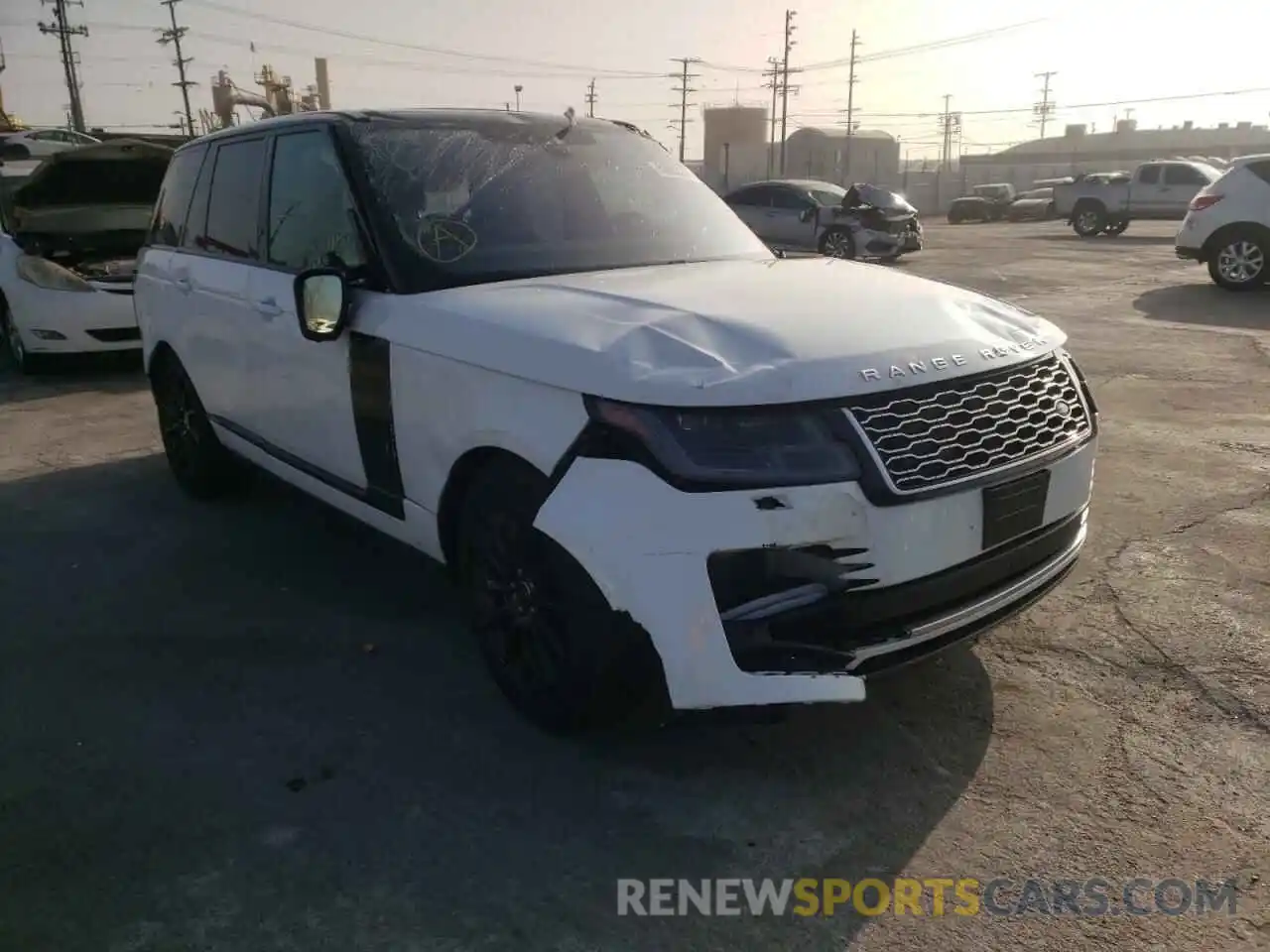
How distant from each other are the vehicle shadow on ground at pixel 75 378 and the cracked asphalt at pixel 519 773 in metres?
4.31

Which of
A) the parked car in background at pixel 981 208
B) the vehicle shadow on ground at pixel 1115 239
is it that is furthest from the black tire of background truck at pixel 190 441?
the parked car in background at pixel 981 208

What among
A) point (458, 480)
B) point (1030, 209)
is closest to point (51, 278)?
point (458, 480)

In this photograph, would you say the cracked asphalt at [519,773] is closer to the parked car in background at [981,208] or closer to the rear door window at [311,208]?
the rear door window at [311,208]

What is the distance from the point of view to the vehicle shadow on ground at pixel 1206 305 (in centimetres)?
1084

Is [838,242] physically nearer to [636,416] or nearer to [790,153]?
[636,416]

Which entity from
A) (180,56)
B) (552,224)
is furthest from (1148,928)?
(180,56)

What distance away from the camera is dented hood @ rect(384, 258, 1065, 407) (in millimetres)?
2451

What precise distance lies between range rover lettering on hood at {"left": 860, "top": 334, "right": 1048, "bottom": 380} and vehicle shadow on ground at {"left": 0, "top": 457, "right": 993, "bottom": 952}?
0.90 m

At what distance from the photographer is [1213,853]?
96.8 inches

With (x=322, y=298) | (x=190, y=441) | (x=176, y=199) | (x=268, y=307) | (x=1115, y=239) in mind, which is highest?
(x=176, y=199)

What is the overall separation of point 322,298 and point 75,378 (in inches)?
272

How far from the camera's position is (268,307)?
4.02 meters

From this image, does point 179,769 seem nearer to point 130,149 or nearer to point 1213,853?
point 1213,853

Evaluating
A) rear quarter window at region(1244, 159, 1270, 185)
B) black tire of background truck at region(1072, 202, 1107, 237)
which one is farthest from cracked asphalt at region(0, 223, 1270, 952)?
black tire of background truck at region(1072, 202, 1107, 237)
